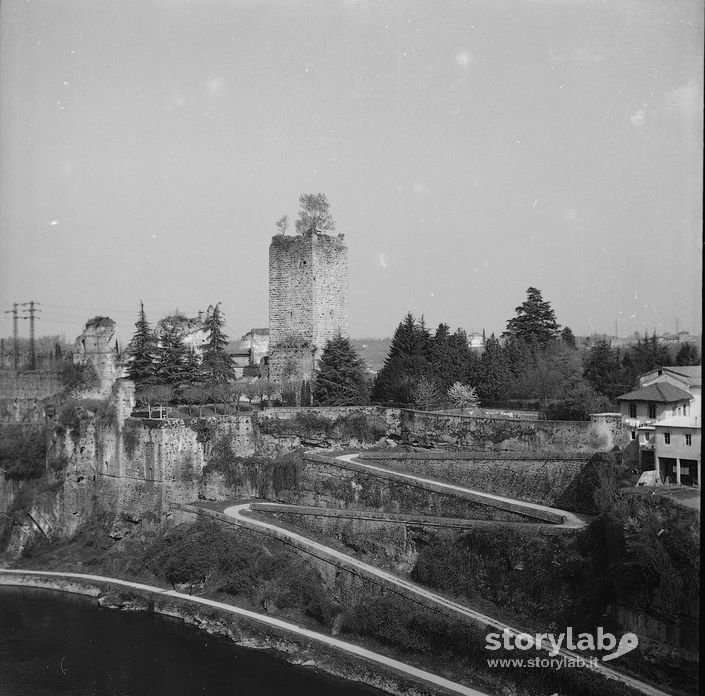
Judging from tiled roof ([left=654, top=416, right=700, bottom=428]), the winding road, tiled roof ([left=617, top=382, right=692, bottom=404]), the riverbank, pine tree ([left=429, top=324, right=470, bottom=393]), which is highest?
pine tree ([left=429, top=324, right=470, bottom=393])

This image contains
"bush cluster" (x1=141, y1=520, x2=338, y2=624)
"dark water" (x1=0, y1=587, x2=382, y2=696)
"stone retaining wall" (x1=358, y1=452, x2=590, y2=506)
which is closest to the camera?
"dark water" (x1=0, y1=587, x2=382, y2=696)

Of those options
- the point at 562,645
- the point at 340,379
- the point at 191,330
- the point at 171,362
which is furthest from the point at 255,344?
the point at 562,645

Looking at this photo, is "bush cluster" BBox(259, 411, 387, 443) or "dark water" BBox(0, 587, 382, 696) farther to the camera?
"bush cluster" BBox(259, 411, 387, 443)

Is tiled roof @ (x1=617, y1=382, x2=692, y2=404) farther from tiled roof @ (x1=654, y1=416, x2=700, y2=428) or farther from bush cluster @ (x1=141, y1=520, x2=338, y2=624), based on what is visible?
bush cluster @ (x1=141, y1=520, x2=338, y2=624)

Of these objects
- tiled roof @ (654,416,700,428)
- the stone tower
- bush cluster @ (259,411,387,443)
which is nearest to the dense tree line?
bush cluster @ (259,411,387,443)

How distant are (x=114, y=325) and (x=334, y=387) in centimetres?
590

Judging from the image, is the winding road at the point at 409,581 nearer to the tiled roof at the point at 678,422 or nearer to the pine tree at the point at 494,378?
the tiled roof at the point at 678,422

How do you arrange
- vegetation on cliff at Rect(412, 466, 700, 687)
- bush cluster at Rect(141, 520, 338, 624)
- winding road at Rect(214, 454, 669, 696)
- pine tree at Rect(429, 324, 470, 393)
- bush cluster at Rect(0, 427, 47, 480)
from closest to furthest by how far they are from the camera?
1. vegetation on cliff at Rect(412, 466, 700, 687)
2. winding road at Rect(214, 454, 669, 696)
3. bush cluster at Rect(141, 520, 338, 624)
4. bush cluster at Rect(0, 427, 47, 480)
5. pine tree at Rect(429, 324, 470, 393)

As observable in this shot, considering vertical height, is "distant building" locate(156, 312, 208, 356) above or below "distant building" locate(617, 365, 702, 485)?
above

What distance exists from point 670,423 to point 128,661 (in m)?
9.35

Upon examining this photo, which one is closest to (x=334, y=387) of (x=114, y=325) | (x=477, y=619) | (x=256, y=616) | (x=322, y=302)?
(x=322, y=302)

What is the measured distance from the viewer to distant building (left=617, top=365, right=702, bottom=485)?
44.7ft

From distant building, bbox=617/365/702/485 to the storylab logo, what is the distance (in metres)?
2.75

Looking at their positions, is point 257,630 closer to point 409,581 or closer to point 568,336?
point 409,581
